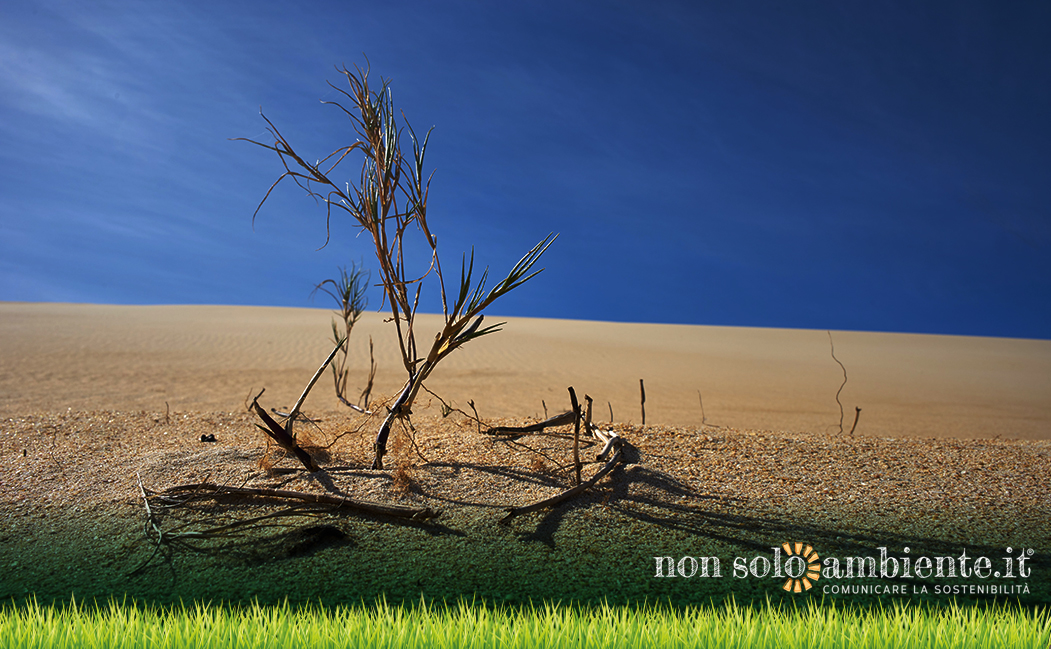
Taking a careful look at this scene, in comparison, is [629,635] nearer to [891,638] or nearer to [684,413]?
[891,638]

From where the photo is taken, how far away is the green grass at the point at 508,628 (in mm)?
1798

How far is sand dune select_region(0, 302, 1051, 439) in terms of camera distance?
838 centimetres

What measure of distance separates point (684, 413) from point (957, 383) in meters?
9.67

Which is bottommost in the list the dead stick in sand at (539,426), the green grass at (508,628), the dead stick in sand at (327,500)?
the green grass at (508,628)

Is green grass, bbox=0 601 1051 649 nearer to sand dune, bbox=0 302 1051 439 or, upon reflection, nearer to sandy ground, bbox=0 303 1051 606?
sandy ground, bbox=0 303 1051 606

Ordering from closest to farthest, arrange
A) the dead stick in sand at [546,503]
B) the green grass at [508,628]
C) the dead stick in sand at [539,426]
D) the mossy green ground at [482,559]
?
the green grass at [508,628] < the mossy green ground at [482,559] < the dead stick in sand at [546,503] < the dead stick in sand at [539,426]

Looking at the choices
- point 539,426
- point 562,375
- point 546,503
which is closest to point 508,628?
point 546,503

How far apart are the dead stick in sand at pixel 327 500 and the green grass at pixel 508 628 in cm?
67

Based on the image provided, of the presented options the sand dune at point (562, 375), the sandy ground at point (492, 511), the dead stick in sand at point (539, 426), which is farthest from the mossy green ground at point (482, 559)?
the sand dune at point (562, 375)

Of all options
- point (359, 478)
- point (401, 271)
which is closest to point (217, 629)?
point (359, 478)

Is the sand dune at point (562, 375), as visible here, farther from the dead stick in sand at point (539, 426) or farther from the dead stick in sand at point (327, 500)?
the dead stick in sand at point (327, 500)

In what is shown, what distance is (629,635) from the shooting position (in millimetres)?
1831

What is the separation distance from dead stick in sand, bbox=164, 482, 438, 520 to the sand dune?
429 cm

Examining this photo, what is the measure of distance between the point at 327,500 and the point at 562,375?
411 inches
